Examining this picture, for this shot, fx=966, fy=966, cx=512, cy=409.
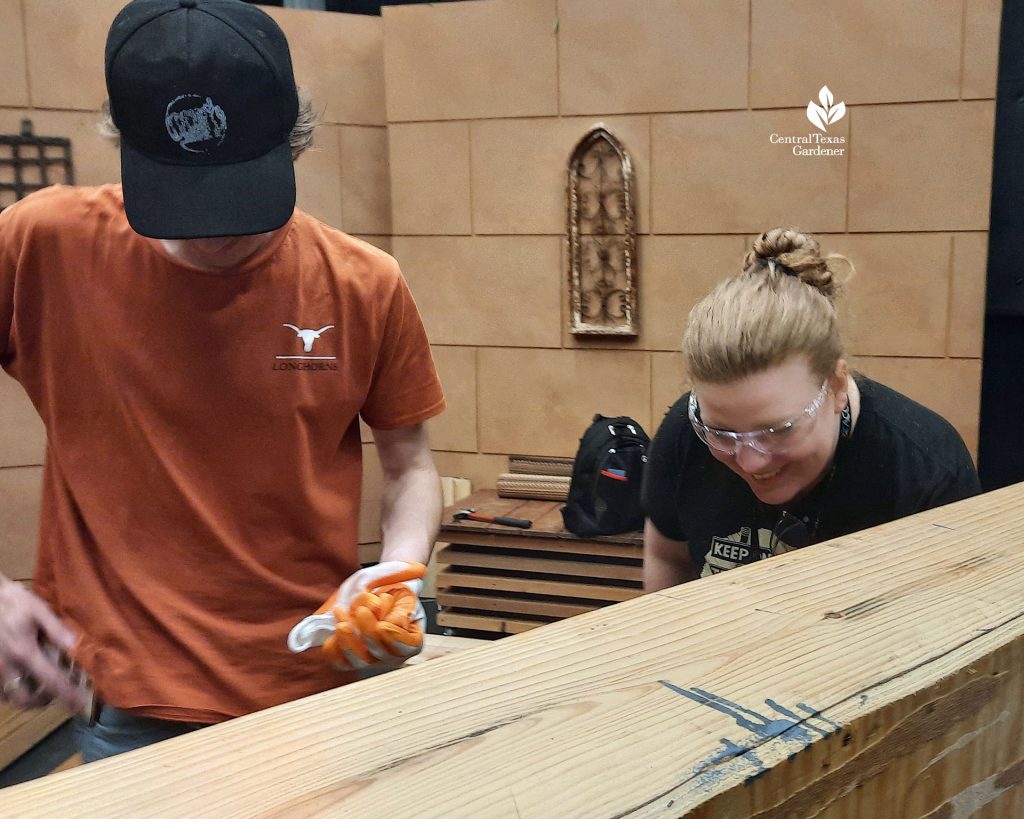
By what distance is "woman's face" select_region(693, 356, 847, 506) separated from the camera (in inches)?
61.8

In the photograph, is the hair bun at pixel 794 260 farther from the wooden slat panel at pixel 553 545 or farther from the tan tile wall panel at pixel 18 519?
the tan tile wall panel at pixel 18 519

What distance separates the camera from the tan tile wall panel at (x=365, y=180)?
4.89 meters

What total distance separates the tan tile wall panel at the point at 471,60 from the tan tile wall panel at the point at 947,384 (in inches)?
77.6

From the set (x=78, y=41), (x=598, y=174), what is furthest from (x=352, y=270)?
(x=78, y=41)

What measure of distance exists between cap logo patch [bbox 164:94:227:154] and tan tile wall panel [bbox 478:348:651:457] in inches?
132

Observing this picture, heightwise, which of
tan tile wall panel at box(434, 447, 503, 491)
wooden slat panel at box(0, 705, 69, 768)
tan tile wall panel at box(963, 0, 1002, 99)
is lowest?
wooden slat panel at box(0, 705, 69, 768)

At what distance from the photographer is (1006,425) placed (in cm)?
426

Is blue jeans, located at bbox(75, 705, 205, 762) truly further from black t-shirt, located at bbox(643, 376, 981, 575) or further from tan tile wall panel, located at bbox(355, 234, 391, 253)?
tan tile wall panel, located at bbox(355, 234, 391, 253)

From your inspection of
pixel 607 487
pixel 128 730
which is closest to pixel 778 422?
pixel 128 730

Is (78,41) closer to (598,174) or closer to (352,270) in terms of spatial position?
(598,174)

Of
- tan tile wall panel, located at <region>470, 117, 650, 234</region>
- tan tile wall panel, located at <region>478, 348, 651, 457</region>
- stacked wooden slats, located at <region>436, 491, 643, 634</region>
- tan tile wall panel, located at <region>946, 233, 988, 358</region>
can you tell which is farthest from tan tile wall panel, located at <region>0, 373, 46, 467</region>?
tan tile wall panel, located at <region>946, 233, 988, 358</region>

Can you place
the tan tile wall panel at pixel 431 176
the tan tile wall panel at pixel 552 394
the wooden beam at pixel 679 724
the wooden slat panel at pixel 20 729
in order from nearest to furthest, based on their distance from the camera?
the wooden beam at pixel 679 724, the wooden slat panel at pixel 20 729, the tan tile wall panel at pixel 552 394, the tan tile wall panel at pixel 431 176

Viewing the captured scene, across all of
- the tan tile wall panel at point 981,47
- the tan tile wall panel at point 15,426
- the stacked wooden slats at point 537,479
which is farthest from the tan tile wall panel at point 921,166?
the tan tile wall panel at point 15,426

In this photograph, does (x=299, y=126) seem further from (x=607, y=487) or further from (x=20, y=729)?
(x=20, y=729)
